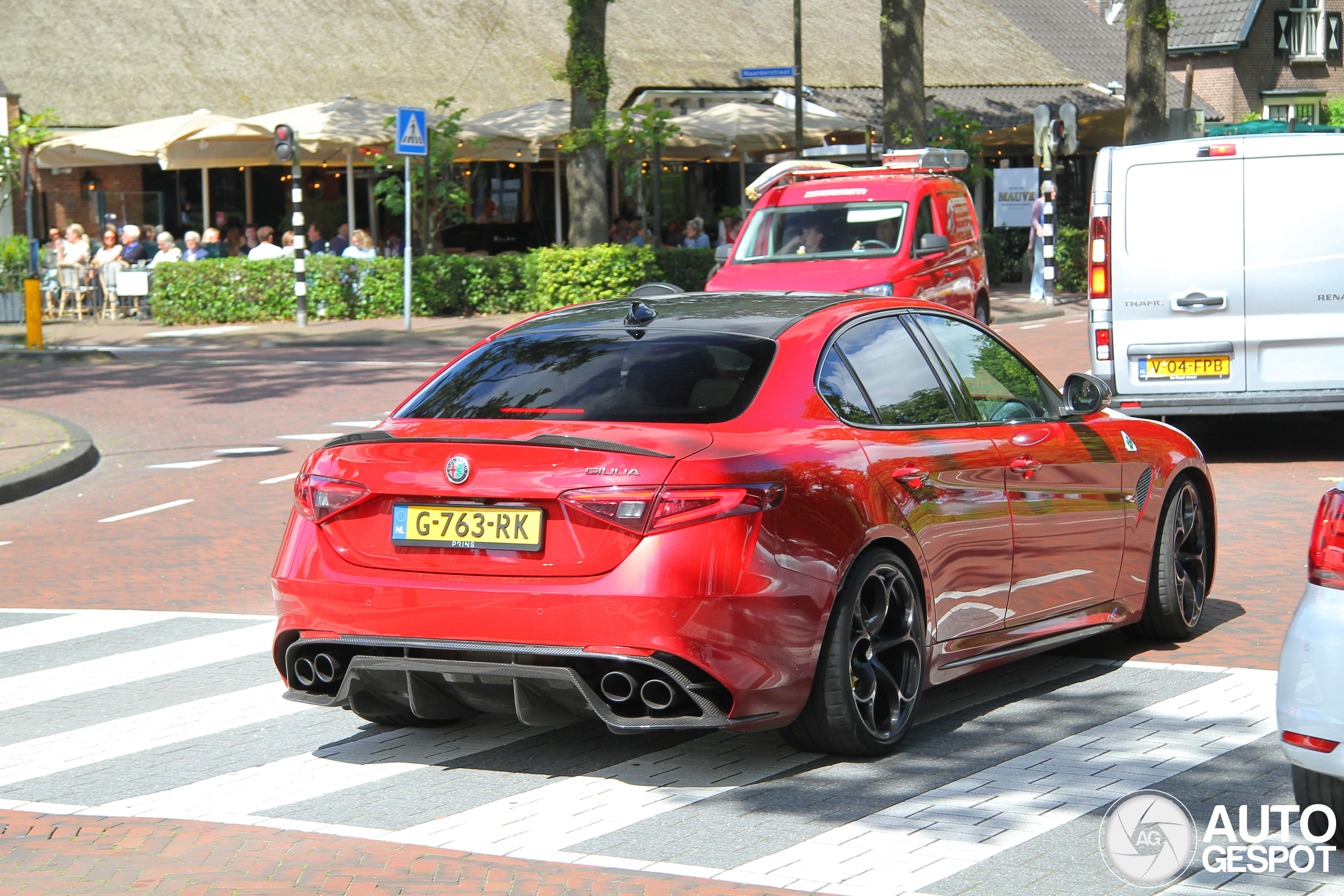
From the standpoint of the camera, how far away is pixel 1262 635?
24.0 ft

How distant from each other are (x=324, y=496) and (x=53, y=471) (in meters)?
8.45

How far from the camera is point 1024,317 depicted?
27453 millimetres

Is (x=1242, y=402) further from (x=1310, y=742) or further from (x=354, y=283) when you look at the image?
(x=354, y=283)

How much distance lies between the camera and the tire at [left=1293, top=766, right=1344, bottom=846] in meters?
4.46

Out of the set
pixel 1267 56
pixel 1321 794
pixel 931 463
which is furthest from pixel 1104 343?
pixel 1267 56

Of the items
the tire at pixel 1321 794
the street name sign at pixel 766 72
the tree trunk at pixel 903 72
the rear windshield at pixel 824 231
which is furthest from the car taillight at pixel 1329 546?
the street name sign at pixel 766 72

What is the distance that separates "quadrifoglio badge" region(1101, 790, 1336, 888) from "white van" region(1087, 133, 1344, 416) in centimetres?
744

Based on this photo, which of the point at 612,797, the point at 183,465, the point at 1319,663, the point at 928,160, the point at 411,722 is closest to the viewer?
the point at 1319,663

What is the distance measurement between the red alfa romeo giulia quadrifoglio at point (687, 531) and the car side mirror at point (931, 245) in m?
11.0

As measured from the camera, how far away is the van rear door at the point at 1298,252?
1151cm

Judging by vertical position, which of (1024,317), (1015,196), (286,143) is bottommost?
(1024,317)

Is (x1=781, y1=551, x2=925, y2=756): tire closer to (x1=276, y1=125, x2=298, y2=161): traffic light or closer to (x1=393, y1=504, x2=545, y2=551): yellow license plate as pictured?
(x1=393, y1=504, x2=545, y2=551): yellow license plate

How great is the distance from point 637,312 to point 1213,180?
7.02 meters

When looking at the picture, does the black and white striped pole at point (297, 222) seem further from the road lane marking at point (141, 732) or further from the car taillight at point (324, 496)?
the car taillight at point (324, 496)
